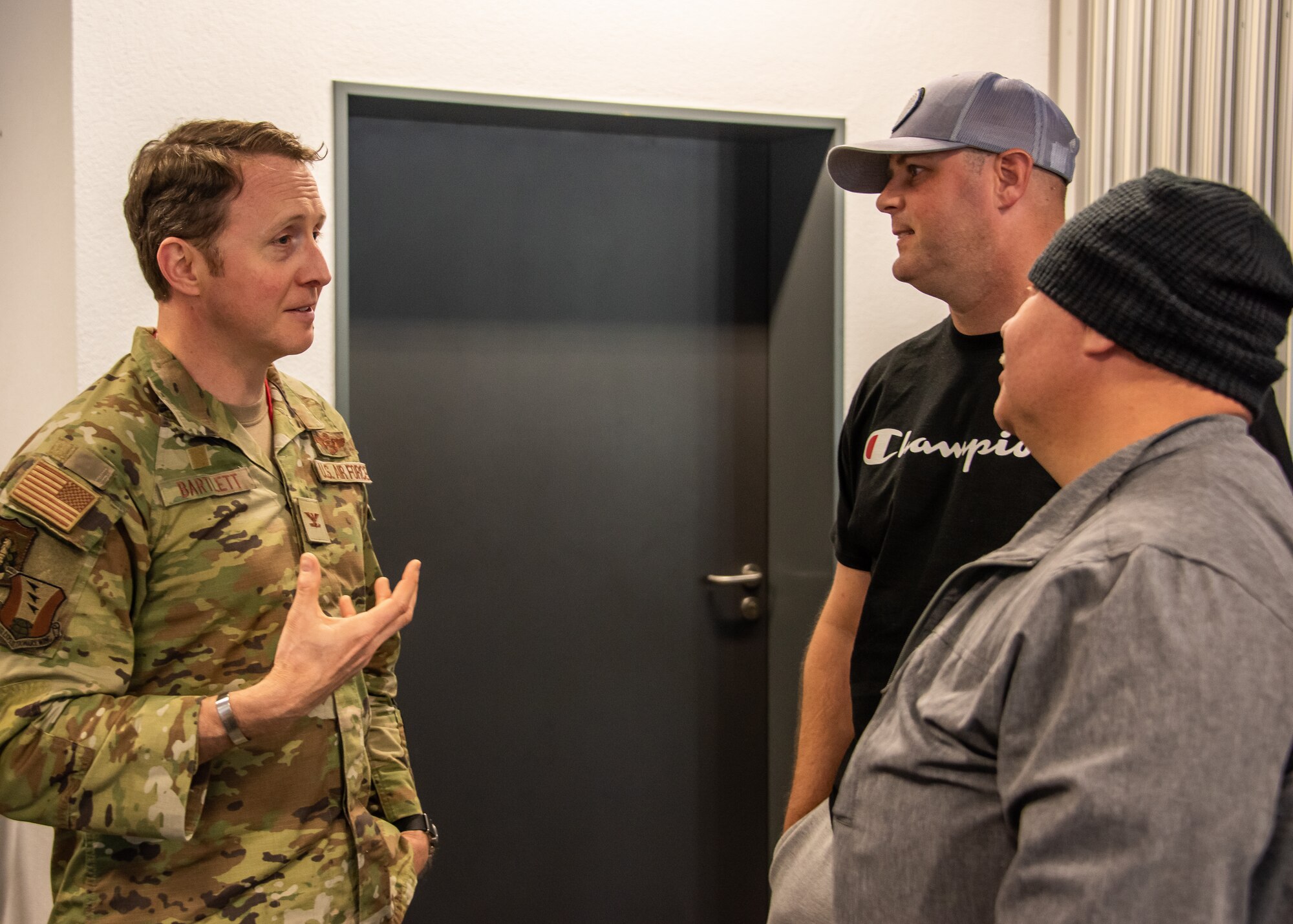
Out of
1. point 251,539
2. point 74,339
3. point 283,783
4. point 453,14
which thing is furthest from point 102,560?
point 453,14

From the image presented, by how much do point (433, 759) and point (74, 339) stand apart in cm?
114

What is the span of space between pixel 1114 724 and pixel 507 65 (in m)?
1.71

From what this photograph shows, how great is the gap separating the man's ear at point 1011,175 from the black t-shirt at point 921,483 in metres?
0.20

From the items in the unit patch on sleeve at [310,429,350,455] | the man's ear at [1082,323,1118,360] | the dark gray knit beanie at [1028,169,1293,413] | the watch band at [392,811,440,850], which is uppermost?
the dark gray knit beanie at [1028,169,1293,413]

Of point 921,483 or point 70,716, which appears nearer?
point 70,716

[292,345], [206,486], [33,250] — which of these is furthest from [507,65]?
[206,486]

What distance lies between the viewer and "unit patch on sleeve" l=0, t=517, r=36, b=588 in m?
1.13

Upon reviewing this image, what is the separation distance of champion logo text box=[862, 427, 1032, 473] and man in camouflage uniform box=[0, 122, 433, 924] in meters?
0.73

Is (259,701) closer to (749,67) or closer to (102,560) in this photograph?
(102,560)

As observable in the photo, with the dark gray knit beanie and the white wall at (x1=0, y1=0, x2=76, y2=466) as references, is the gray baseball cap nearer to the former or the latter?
the dark gray knit beanie

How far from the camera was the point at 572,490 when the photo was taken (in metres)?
2.35

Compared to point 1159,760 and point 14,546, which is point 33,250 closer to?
point 14,546

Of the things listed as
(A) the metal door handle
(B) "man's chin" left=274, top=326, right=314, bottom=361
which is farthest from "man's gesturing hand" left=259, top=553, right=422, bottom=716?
(A) the metal door handle

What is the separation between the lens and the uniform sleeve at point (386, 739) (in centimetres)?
150
